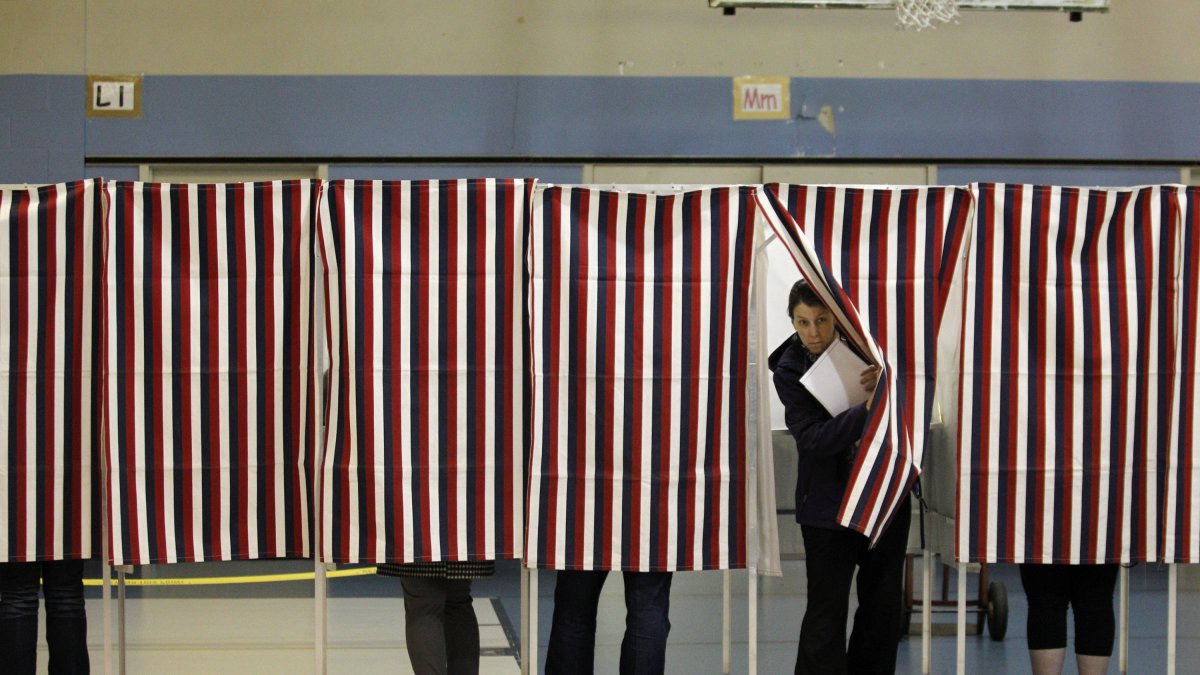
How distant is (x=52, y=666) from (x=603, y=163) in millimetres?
4509

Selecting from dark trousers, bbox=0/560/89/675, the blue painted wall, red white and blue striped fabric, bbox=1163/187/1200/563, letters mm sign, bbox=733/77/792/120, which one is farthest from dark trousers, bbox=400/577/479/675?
letters mm sign, bbox=733/77/792/120

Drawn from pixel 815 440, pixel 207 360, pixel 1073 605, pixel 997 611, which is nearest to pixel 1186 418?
pixel 1073 605

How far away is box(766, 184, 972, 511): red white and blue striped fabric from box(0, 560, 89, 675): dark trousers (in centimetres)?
254

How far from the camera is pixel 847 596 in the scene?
3699mm

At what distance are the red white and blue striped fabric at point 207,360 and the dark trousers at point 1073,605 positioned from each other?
2.37 m

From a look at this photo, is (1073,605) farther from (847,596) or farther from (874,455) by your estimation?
(874,455)

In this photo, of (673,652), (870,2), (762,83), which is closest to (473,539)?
(673,652)

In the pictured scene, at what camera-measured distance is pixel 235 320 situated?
12.1ft

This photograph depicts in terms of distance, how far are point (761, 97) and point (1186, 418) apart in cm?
400

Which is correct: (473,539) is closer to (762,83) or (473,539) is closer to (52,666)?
(52,666)

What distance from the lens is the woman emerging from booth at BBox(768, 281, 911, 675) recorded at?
3.65 meters

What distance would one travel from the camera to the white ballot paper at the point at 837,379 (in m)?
3.65

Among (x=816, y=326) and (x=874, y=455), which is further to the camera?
(x=816, y=326)

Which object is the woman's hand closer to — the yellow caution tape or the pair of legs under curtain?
the pair of legs under curtain
